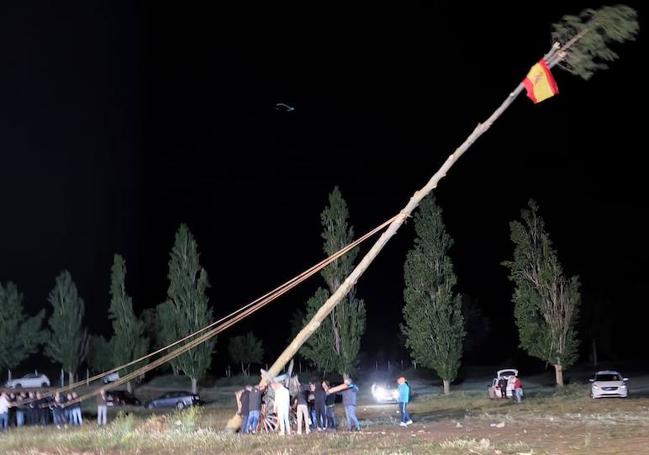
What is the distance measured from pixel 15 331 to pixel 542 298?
4805 centimetres

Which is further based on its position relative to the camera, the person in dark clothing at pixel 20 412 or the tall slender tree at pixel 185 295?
the tall slender tree at pixel 185 295

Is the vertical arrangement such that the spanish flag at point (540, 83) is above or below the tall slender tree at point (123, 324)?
above

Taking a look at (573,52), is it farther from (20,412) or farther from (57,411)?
(20,412)

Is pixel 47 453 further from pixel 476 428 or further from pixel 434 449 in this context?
pixel 476 428

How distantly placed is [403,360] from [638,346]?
88.1 feet

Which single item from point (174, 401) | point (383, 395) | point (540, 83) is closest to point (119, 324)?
point (174, 401)

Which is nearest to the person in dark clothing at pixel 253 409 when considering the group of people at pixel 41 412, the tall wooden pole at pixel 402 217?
the tall wooden pole at pixel 402 217

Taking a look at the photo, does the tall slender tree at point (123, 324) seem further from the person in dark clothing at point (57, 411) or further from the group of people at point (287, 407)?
the group of people at point (287, 407)

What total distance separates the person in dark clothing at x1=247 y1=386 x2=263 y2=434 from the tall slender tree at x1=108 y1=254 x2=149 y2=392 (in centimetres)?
4053

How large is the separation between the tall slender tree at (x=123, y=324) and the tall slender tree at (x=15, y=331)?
38.8 ft

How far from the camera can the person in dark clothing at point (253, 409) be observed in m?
19.1

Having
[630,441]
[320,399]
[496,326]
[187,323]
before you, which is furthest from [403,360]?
[630,441]

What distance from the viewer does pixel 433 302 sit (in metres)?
44.4

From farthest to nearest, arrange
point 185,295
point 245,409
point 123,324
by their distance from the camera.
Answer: point 123,324
point 185,295
point 245,409
